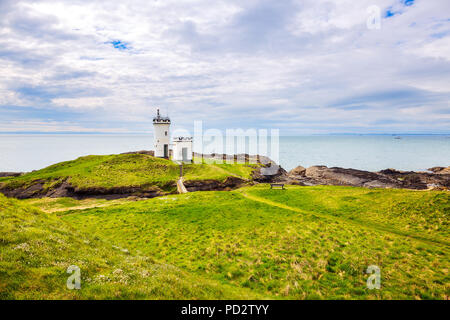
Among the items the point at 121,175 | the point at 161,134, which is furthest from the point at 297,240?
the point at 161,134

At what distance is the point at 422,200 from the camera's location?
80.1 ft

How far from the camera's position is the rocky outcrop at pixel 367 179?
5575 cm

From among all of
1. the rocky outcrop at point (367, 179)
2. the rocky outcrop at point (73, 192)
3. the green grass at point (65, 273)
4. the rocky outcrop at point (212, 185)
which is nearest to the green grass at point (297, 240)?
the green grass at point (65, 273)

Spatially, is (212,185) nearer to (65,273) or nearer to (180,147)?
(180,147)

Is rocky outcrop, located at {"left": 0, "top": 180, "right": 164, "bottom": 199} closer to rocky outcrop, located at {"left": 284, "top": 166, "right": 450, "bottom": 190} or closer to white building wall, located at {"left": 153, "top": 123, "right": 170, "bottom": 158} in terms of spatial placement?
white building wall, located at {"left": 153, "top": 123, "right": 170, "bottom": 158}

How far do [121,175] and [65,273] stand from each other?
47.4 m

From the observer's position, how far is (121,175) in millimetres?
52438

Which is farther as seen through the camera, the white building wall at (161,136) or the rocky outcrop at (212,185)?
the white building wall at (161,136)

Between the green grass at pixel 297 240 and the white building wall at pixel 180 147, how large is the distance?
40006mm

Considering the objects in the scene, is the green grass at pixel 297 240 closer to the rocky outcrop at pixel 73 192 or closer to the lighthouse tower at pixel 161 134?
the rocky outcrop at pixel 73 192
